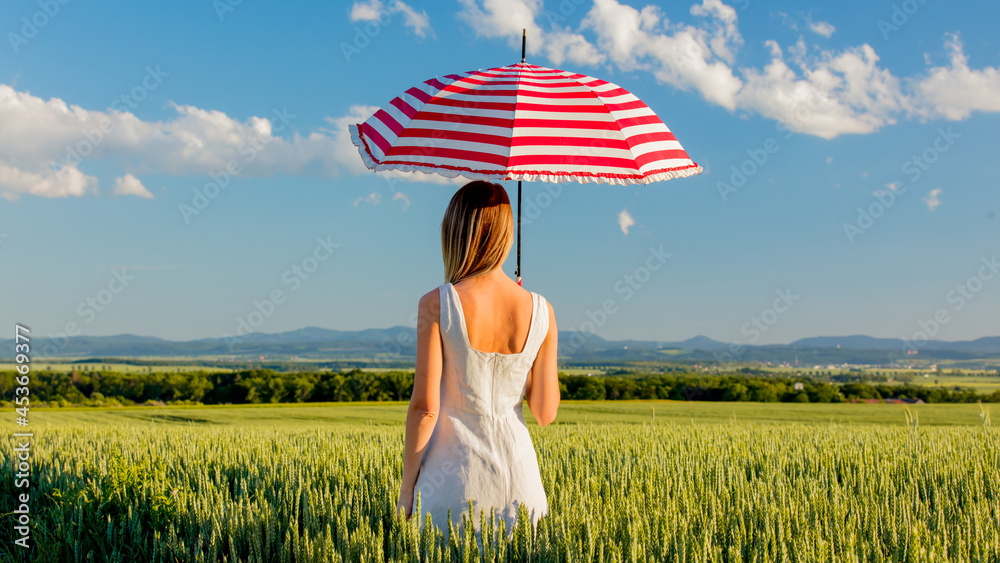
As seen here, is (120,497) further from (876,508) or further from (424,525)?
(876,508)

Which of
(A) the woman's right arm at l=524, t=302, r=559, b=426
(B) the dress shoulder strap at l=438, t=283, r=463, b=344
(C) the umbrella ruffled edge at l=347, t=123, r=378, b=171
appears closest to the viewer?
(B) the dress shoulder strap at l=438, t=283, r=463, b=344

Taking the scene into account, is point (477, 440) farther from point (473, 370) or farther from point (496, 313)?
point (496, 313)

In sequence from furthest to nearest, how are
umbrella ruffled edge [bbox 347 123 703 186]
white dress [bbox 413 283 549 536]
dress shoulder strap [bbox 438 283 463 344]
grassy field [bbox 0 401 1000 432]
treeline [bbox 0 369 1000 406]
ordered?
treeline [bbox 0 369 1000 406], grassy field [bbox 0 401 1000 432], umbrella ruffled edge [bbox 347 123 703 186], white dress [bbox 413 283 549 536], dress shoulder strap [bbox 438 283 463 344]

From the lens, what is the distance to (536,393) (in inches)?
129

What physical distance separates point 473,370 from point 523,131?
1.57 meters

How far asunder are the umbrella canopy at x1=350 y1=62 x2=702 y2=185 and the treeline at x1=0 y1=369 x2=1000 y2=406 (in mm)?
24387

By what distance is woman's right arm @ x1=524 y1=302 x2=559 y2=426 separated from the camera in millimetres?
3221

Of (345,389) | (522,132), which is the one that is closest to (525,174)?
(522,132)

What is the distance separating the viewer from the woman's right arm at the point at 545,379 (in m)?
3.22

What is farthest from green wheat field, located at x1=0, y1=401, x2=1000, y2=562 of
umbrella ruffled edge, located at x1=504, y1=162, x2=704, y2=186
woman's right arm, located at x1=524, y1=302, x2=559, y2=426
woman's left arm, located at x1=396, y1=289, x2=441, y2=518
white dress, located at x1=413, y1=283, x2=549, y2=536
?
umbrella ruffled edge, located at x1=504, y1=162, x2=704, y2=186

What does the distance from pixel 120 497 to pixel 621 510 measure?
430 centimetres

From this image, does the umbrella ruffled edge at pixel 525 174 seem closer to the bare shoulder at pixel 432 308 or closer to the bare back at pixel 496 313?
the bare back at pixel 496 313

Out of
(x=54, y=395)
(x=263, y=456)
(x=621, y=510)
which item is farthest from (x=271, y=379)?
(x=621, y=510)

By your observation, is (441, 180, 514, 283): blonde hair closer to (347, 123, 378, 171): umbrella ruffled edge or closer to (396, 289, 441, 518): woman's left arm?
(396, 289, 441, 518): woman's left arm
